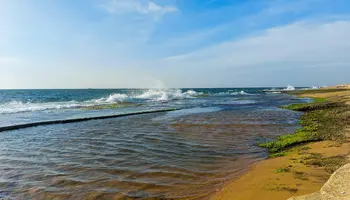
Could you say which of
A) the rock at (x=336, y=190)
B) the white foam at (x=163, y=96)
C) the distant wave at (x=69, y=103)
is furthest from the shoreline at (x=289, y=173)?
the white foam at (x=163, y=96)

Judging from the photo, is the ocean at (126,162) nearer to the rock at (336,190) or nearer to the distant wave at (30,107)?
the rock at (336,190)

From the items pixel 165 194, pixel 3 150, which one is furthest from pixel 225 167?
pixel 3 150

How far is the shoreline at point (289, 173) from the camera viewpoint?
5.65m

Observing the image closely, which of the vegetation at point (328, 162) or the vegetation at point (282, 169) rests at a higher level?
the vegetation at point (328, 162)

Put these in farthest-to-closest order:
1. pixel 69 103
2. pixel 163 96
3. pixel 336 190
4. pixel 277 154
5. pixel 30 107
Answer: pixel 163 96, pixel 69 103, pixel 30 107, pixel 277 154, pixel 336 190

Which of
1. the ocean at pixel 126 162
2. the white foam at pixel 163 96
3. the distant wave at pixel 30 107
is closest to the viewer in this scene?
the ocean at pixel 126 162

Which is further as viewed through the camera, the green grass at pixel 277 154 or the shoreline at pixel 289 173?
the green grass at pixel 277 154

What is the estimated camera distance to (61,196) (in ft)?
19.4

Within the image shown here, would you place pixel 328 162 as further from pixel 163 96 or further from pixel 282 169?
pixel 163 96

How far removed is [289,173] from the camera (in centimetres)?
670

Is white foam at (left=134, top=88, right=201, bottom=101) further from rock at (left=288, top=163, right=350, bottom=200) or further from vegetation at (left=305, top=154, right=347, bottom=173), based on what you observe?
rock at (left=288, top=163, right=350, bottom=200)

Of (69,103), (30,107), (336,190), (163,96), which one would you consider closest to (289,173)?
(336,190)

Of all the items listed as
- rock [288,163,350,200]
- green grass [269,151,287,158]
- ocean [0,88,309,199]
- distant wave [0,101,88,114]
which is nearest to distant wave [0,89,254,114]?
distant wave [0,101,88,114]

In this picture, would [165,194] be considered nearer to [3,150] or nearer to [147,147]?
[147,147]
